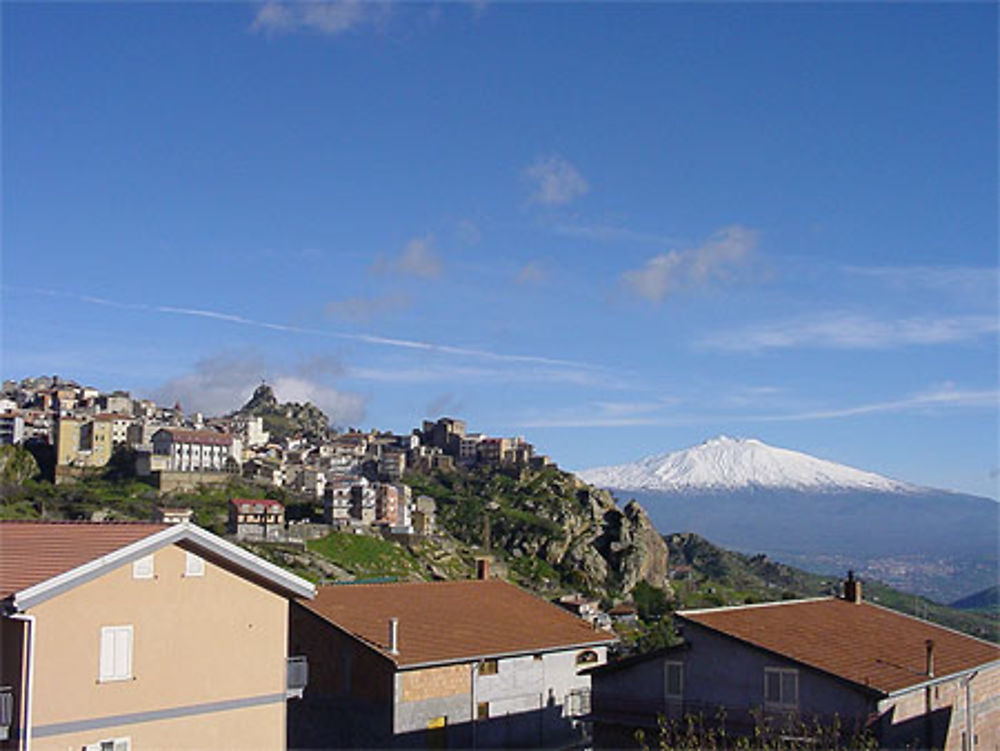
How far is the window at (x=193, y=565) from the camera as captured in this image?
722 inches

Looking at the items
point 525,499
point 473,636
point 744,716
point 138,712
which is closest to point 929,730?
point 744,716

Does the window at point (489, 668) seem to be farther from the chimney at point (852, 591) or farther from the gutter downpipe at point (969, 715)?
the gutter downpipe at point (969, 715)

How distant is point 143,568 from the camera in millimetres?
17703

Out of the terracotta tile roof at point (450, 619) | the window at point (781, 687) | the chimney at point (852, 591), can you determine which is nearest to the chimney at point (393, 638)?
the terracotta tile roof at point (450, 619)

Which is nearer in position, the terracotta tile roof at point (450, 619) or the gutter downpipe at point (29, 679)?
the gutter downpipe at point (29, 679)

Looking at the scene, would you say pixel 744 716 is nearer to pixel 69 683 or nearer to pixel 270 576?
pixel 270 576

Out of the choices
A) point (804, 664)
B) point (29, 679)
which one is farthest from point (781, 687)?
point (29, 679)

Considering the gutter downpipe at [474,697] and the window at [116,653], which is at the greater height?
the window at [116,653]

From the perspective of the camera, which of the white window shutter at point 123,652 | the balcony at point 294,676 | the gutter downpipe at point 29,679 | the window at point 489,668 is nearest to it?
the gutter downpipe at point 29,679

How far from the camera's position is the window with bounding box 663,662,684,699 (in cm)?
2173

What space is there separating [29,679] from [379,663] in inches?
336

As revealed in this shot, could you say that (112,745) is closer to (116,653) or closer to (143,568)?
(116,653)

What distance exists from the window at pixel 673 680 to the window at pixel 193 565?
929 cm

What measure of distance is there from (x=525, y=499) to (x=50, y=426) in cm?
5357
